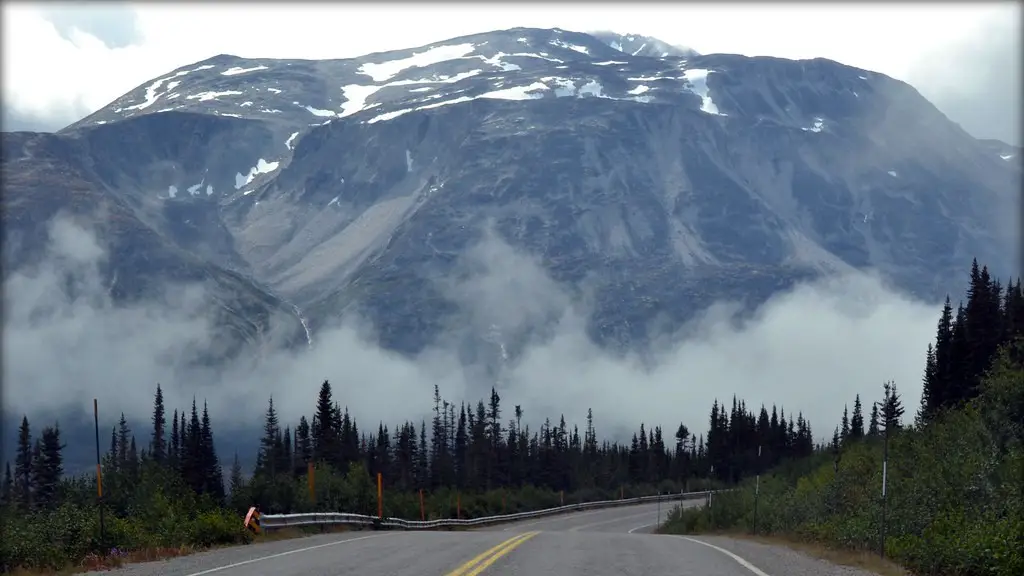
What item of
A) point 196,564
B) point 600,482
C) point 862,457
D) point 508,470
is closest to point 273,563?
point 196,564

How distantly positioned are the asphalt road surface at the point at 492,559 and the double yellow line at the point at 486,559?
18mm

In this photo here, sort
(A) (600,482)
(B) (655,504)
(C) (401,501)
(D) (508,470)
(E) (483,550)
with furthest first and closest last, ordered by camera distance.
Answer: (A) (600,482), (D) (508,470), (B) (655,504), (C) (401,501), (E) (483,550)

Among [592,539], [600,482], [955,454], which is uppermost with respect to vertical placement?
[955,454]

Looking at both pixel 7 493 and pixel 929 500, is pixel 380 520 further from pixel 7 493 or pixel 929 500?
pixel 7 493

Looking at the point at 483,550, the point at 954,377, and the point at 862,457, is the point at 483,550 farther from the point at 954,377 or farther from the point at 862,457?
the point at 954,377

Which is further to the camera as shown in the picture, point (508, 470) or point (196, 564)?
point (508, 470)

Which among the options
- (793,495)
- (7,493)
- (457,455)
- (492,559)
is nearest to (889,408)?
Answer: (793,495)

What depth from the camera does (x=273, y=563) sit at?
901 inches

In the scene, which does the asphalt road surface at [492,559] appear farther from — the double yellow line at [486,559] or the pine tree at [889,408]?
the pine tree at [889,408]

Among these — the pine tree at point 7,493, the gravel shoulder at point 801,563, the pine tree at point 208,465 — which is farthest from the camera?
the pine tree at point 208,465

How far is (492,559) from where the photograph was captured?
2330 centimetres

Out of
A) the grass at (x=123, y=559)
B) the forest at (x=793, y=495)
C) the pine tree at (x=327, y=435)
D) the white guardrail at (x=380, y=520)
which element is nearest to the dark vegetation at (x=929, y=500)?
the forest at (x=793, y=495)

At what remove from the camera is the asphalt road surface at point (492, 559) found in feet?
69.7

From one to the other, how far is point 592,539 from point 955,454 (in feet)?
32.3
